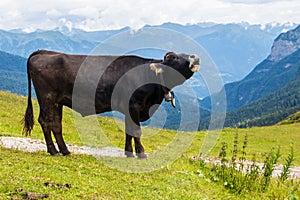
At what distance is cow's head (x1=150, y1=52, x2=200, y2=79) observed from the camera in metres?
13.8

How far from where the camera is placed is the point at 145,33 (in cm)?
1593

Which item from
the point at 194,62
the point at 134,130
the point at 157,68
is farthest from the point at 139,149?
the point at 194,62

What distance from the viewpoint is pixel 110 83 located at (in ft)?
47.7

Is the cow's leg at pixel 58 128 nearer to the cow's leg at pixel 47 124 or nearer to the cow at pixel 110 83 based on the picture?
the cow at pixel 110 83

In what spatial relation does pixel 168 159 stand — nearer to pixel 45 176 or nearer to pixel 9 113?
pixel 45 176

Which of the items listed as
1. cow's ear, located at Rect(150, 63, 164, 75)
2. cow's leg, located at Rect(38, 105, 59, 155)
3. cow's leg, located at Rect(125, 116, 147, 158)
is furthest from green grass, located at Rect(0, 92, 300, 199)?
cow's ear, located at Rect(150, 63, 164, 75)

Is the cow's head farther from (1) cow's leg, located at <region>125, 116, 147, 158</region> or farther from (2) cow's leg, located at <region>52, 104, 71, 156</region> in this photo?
(2) cow's leg, located at <region>52, 104, 71, 156</region>

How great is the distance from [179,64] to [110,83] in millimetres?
2503

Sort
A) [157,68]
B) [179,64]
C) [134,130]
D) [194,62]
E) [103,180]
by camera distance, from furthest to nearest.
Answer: [134,130]
[157,68]
[179,64]
[194,62]
[103,180]

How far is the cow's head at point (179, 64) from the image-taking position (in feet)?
45.4

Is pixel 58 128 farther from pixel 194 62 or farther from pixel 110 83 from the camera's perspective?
pixel 194 62

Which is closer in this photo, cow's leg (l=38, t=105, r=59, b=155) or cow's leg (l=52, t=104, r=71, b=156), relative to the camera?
cow's leg (l=38, t=105, r=59, b=155)

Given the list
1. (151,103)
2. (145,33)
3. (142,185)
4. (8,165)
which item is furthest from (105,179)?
(145,33)

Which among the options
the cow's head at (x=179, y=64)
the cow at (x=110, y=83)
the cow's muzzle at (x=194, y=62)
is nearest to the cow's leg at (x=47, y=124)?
the cow at (x=110, y=83)
